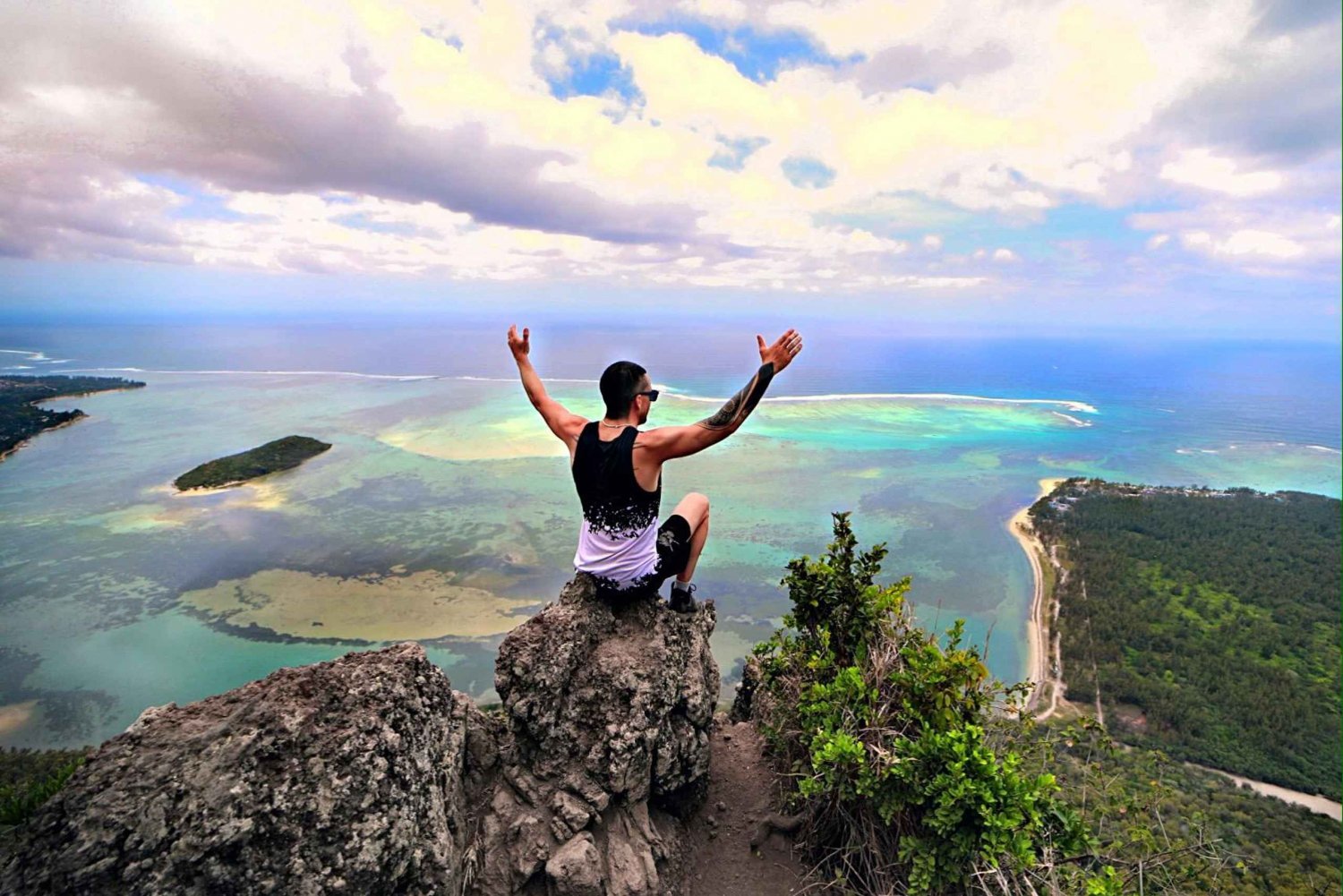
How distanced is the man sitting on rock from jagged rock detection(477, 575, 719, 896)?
19.9 inches

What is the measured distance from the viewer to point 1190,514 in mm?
50875

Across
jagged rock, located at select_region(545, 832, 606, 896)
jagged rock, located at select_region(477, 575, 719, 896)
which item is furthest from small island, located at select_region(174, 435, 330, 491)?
jagged rock, located at select_region(545, 832, 606, 896)

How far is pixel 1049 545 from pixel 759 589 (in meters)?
26.3

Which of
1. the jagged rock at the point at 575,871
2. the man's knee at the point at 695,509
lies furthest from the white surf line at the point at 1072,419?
the jagged rock at the point at 575,871

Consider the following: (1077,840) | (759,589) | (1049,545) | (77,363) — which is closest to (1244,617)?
(1049,545)

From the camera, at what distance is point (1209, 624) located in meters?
36.3

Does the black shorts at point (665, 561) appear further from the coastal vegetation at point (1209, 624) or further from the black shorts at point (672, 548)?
the coastal vegetation at point (1209, 624)

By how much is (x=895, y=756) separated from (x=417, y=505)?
46.8m

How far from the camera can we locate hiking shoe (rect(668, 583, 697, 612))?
17.9 feet

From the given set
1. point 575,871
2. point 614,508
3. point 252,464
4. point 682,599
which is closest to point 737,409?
point 614,508

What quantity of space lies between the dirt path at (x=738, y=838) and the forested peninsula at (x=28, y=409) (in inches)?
1588

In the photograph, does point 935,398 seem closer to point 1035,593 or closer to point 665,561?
point 1035,593

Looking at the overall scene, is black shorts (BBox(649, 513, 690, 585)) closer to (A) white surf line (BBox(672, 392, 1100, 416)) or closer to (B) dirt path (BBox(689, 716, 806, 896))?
(B) dirt path (BBox(689, 716, 806, 896))

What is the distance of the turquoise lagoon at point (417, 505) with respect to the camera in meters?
27.9
